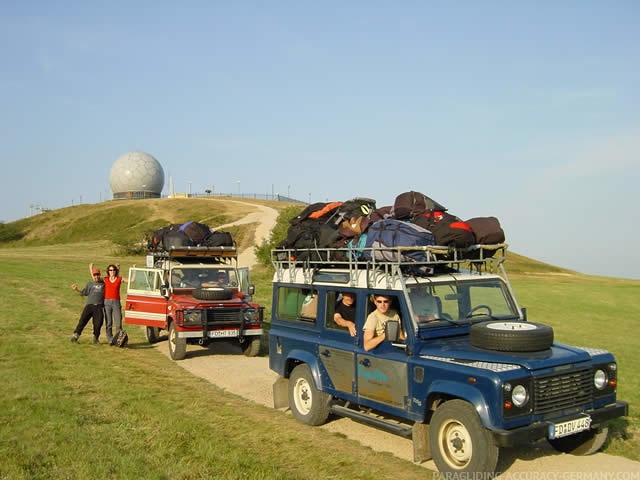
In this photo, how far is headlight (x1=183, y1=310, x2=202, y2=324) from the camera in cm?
1358

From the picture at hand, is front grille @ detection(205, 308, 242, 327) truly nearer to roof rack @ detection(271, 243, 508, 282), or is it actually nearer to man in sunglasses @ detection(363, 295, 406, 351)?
roof rack @ detection(271, 243, 508, 282)

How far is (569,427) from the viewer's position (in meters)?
6.16

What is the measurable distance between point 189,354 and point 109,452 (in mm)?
8044

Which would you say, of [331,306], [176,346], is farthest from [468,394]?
[176,346]

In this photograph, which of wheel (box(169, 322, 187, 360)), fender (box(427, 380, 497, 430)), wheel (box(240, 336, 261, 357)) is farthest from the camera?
wheel (box(240, 336, 261, 357))

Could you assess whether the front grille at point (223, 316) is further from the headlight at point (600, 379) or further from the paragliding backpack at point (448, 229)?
the headlight at point (600, 379)

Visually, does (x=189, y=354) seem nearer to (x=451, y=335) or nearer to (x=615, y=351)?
(x=451, y=335)

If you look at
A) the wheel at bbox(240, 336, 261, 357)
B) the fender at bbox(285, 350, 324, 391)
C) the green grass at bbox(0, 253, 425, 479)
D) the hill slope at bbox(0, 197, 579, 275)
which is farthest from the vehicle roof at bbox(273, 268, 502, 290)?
the hill slope at bbox(0, 197, 579, 275)

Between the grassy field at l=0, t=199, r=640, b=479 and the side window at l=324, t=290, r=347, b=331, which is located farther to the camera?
the side window at l=324, t=290, r=347, b=331

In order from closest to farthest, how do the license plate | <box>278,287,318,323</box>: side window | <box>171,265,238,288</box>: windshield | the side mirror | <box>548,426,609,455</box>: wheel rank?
the license plate
the side mirror
<box>548,426,609,455</box>: wheel
<box>278,287,318,323</box>: side window
<box>171,265,238,288</box>: windshield

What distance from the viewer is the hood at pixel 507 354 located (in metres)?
6.15

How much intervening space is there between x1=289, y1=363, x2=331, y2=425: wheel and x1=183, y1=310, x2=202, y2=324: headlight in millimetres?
5100

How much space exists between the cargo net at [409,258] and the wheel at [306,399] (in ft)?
5.13

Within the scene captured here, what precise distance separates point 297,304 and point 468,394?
3.59m
